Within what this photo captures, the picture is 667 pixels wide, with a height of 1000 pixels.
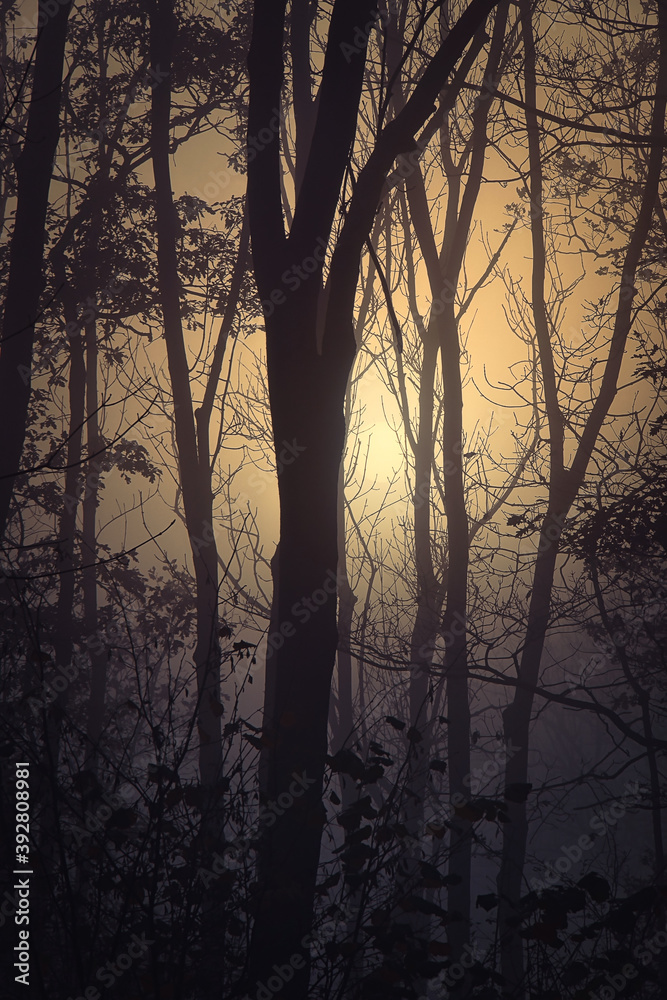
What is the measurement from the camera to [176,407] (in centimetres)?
1108

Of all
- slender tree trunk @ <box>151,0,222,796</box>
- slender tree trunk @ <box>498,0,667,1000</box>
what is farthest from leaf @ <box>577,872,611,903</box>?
slender tree trunk @ <box>151,0,222,796</box>

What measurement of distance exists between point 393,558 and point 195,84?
10.7 metres

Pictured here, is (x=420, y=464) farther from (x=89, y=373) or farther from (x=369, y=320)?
(x=89, y=373)

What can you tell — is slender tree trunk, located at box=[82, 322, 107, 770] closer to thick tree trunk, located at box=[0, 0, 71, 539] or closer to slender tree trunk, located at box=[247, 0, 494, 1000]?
thick tree trunk, located at box=[0, 0, 71, 539]

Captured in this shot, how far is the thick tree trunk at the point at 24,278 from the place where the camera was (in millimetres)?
6605

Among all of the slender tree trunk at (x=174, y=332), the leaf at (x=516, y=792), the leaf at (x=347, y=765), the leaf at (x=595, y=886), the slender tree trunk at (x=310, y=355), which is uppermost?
the slender tree trunk at (x=174, y=332)

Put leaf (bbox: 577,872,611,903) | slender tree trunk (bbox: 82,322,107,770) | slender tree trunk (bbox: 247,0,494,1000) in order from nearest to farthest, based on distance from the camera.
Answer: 1. leaf (bbox: 577,872,611,903)
2. slender tree trunk (bbox: 247,0,494,1000)
3. slender tree trunk (bbox: 82,322,107,770)

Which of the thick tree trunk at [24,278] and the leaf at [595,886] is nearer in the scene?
the leaf at [595,886]

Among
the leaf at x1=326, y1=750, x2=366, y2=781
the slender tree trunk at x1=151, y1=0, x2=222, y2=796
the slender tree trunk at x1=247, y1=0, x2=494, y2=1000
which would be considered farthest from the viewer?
the slender tree trunk at x1=151, y1=0, x2=222, y2=796

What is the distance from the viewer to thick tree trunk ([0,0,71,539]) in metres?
6.61

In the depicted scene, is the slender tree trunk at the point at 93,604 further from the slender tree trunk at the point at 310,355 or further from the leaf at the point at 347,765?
the leaf at the point at 347,765

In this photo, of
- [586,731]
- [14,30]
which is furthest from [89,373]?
[586,731]

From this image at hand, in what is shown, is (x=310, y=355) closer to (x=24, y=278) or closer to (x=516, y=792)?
(x=516, y=792)

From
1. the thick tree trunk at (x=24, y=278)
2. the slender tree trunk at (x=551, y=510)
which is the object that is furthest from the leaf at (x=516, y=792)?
the thick tree trunk at (x=24, y=278)
